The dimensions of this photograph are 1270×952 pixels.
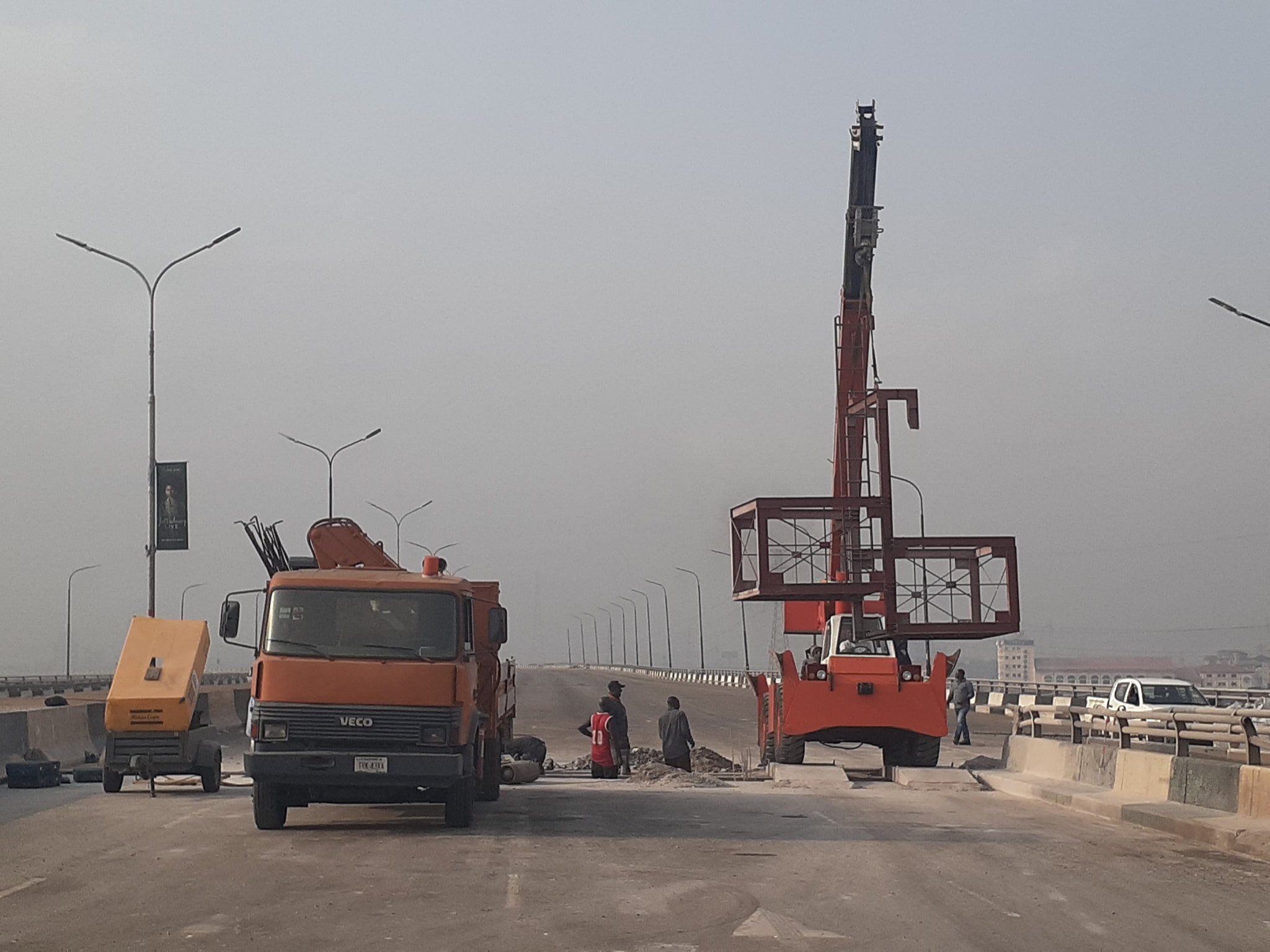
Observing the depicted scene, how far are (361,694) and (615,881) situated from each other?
14.1 feet

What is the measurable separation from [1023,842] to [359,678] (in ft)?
21.9

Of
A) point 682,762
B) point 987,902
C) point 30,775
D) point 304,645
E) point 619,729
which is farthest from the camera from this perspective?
point 682,762

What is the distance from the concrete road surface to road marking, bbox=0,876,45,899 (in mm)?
27

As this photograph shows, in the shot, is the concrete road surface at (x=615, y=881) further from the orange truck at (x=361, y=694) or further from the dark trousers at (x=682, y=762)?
the dark trousers at (x=682, y=762)

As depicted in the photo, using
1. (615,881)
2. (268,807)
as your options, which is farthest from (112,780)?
(615,881)

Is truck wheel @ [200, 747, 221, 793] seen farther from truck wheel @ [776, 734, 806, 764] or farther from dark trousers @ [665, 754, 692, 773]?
truck wheel @ [776, 734, 806, 764]

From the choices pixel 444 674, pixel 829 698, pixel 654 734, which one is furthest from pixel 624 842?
pixel 654 734

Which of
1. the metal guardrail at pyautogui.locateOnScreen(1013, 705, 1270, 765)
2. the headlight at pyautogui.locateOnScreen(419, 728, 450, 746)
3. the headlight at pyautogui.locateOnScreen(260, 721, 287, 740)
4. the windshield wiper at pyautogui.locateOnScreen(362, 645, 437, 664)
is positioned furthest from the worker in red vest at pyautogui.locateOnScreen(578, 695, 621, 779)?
the headlight at pyautogui.locateOnScreen(260, 721, 287, 740)

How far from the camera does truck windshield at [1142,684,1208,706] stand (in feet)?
114

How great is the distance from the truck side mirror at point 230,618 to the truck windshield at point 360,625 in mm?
632

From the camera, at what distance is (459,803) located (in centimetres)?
1548

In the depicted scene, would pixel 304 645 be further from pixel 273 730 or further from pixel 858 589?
pixel 858 589

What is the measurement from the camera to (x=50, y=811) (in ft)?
57.5

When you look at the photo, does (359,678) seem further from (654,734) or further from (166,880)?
(654,734)
